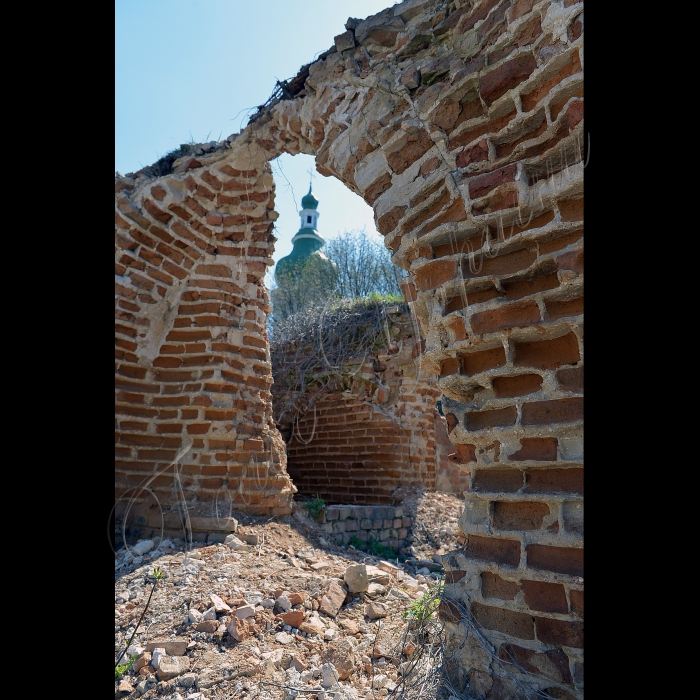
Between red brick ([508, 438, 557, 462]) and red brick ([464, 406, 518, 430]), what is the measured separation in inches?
4.1

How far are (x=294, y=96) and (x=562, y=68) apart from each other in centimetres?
237

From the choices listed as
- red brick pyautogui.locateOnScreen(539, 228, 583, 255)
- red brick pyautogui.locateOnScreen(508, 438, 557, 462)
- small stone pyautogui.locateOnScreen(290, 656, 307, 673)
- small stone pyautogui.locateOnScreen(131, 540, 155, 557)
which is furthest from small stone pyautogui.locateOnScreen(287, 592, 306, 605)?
red brick pyautogui.locateOnScreen(539, 228, 583, 255)

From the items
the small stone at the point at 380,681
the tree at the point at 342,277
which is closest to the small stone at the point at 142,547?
the small stone at the point at 380,681

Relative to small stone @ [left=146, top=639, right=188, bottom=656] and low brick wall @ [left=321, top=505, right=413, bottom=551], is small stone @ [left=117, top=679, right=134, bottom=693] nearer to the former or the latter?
small stone @ [left=146, top=639, right=188, bottom=656]

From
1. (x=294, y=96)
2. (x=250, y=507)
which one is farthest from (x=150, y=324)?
A: (x=294, y=96)

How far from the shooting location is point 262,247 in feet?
15.4

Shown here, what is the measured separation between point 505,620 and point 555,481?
0.55m

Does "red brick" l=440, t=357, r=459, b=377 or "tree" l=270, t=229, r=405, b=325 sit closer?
"red brick" l=440, t=357, r=459, b=377

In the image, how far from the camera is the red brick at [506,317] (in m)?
1.99

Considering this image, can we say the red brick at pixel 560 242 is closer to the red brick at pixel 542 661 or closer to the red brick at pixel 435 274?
the red brick at pixel 435 274

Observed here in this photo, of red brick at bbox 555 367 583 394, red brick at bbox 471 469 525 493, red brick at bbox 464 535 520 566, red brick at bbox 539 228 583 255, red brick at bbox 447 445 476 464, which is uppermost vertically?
red brick at bbox 539 228 583 255

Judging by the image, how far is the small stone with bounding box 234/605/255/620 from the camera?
2643 mm

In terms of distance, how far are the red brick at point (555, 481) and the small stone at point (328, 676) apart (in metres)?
1.14
